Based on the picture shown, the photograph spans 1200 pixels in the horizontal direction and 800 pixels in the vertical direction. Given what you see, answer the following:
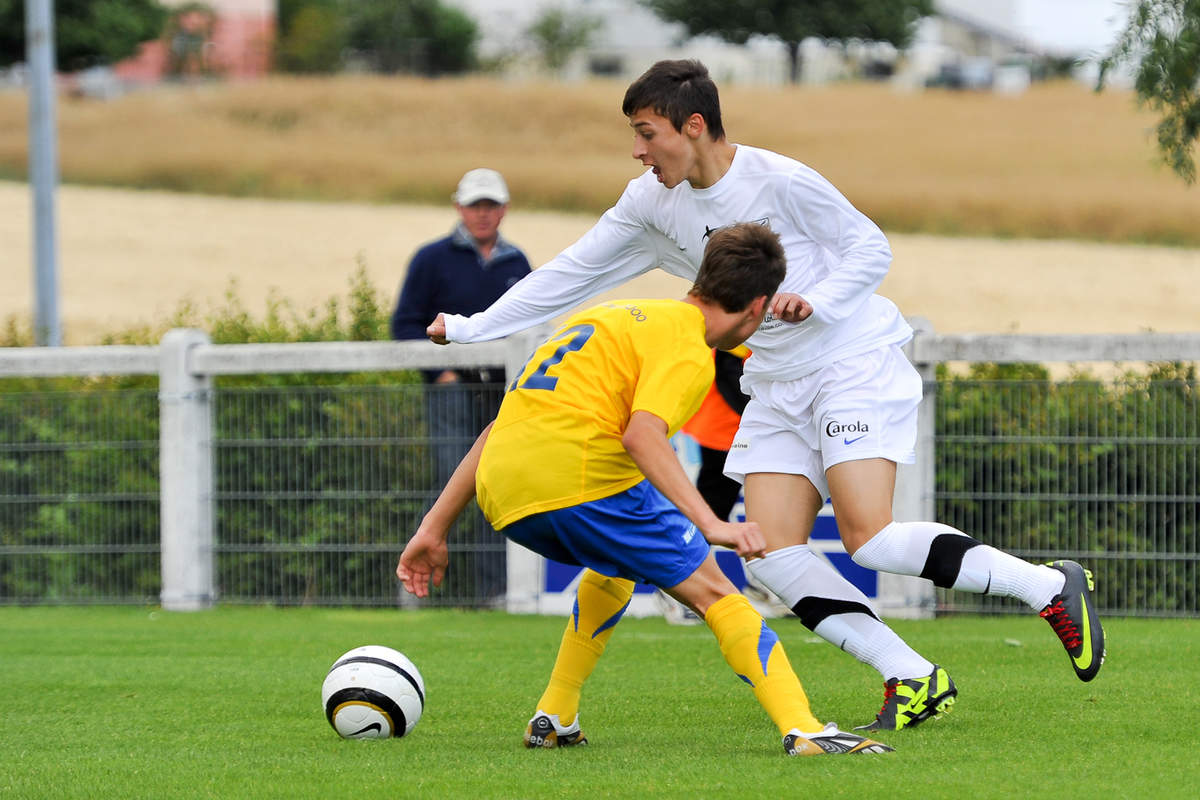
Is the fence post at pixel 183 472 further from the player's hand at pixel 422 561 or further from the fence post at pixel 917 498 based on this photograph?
the player's hand at pixel 422 561

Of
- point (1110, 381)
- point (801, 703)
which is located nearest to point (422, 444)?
point (1110, 381)

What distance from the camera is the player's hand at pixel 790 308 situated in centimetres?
505

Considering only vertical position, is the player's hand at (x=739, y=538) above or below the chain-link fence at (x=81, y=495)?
above

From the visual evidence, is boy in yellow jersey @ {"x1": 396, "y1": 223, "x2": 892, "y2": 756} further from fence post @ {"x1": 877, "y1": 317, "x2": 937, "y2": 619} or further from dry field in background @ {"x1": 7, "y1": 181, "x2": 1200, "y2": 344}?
dry field in background @ {"x1": 7, "y1": 181, "x2": 1200, "y2": 344}

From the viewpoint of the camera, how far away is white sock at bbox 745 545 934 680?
550 cm

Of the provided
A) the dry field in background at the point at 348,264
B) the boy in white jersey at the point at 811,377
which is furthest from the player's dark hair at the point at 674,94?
the dry field in background at the point at 348,264

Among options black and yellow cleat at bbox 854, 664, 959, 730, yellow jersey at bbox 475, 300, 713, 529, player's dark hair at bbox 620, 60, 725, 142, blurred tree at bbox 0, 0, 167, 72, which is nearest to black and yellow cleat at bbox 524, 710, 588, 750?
yellow jersey at bbox 475, 300, 713, 529

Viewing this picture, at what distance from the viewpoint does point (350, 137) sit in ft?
170

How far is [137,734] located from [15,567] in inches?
191

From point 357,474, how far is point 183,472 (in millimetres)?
1010

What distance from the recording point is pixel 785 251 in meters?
5.64

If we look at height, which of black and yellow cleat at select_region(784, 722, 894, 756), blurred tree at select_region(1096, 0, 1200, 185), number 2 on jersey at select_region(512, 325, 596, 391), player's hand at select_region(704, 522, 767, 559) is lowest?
black and yellow cleat at select_region(784, 722, 894, 756)

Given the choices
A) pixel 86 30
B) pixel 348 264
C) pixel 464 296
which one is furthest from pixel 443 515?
pixel 86 30

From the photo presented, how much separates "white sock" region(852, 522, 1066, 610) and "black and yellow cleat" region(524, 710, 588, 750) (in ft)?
3.58
